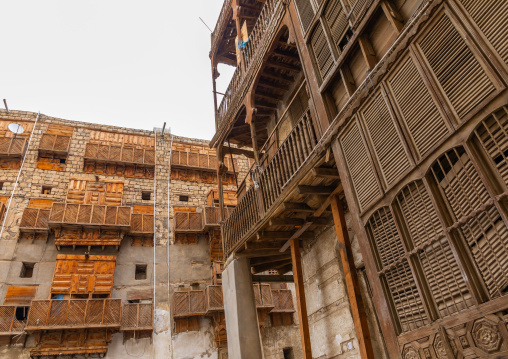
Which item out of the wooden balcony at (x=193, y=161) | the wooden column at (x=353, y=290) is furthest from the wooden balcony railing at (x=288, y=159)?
the wooden balcony at (x=193, y=161)

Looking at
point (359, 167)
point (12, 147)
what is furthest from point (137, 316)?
point (359, 167)

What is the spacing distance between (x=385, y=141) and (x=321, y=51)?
2655 mm

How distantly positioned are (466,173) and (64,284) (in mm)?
18785

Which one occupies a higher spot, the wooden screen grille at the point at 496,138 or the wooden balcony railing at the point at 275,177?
the wooden balcony railing at the point at 275,177

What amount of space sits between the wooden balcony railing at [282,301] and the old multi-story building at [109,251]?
57 mm

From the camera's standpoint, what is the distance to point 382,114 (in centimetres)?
491

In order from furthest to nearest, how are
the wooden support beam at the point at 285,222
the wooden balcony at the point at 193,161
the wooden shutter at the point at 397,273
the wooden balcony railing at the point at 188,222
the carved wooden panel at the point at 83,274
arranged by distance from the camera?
the wooden balcony at the point at 193,161, the wooden balcony railing at the point at 188,222, the carved wooden panel at the point at 83,274, the wooden support beam at the point at 285,222, the wooden shutter at the point at 397,273

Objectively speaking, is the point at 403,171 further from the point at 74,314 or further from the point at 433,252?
the point at 74,314

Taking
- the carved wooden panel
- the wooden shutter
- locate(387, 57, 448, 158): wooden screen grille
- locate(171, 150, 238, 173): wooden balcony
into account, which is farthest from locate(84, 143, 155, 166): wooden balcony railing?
locate(387, 57, 448, 158): wooden screen grille

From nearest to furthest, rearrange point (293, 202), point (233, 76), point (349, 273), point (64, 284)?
point (349, 273) → point (293, 202) → point (233, 76) → point (64, 284)

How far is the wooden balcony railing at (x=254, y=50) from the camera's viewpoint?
866cm

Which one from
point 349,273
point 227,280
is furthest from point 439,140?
point 227,280

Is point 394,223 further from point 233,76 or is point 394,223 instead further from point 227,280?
point 233,76

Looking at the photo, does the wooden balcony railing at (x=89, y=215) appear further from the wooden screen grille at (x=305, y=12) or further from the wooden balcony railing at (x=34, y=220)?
the wooden screen grille at (x=305, y=12)
